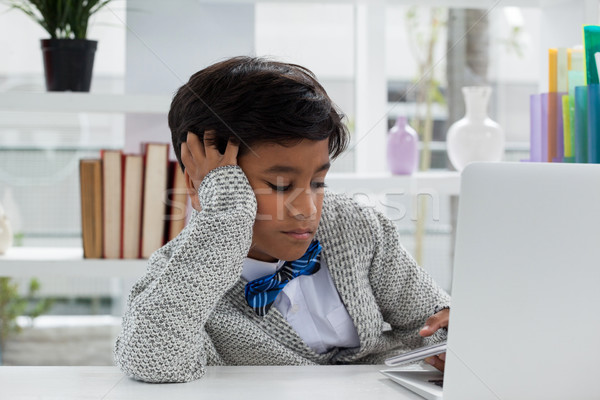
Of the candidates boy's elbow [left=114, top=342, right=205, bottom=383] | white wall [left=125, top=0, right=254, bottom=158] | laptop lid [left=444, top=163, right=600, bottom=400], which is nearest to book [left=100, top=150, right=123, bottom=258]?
white wall [left=125, top=0, right=254, bottom=158]

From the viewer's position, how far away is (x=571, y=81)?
1.52 metres

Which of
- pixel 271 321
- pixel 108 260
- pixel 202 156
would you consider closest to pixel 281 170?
pixel 202 156

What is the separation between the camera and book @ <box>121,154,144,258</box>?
1.64 meters

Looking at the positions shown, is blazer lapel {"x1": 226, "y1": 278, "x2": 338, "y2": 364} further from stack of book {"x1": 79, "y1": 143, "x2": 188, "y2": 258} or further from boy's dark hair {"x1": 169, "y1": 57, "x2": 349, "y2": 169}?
stack of book {"x1": 79, "y1": 143, "x2": 188, "y2": 258}

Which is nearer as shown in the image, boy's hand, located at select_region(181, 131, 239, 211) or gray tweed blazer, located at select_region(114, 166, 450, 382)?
gray tweed blazer, located at select_region(114, 166, 450, 382)

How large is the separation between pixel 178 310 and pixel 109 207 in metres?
0.83

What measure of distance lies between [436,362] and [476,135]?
3.59 feet

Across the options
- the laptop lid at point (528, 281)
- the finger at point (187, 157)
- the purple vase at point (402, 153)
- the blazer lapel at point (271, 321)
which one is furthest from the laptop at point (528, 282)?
the purple vase at point (402, 153)

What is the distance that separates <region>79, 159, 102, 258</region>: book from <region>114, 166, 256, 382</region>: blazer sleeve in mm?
727

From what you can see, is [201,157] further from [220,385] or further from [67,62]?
[67,62]

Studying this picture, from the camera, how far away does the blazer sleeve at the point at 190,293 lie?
2.82ft

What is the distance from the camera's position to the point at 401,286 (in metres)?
1.12

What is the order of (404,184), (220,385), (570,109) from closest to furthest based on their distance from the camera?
(220,385) → (570,109) → (404,184)

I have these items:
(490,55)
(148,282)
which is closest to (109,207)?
(148,282)
